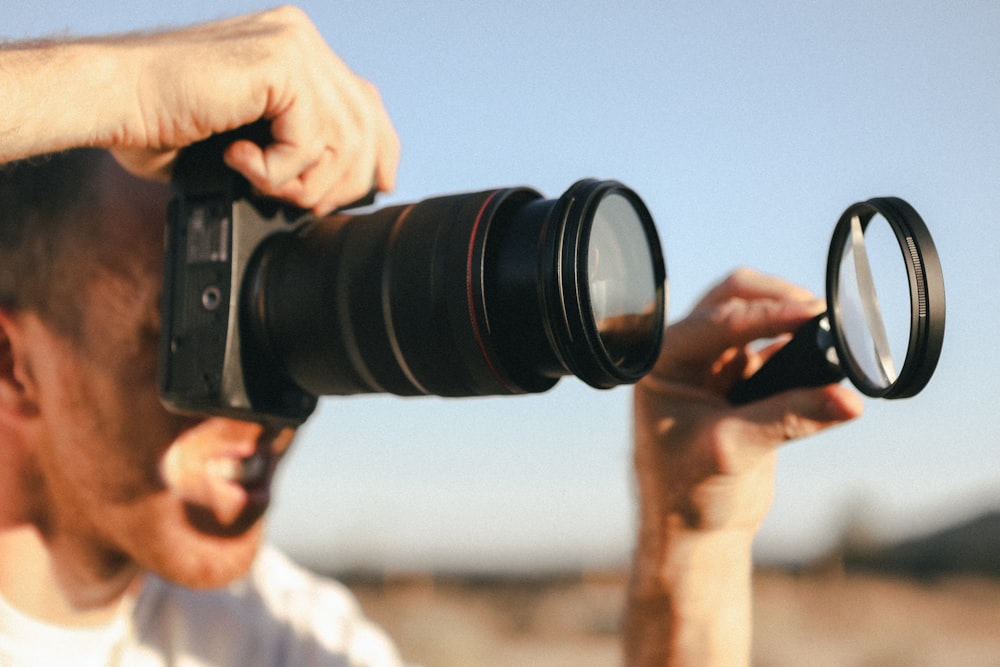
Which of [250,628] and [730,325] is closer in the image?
[730,325]

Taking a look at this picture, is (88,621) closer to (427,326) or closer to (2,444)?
(2,444)

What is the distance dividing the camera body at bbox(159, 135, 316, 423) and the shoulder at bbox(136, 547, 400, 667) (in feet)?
1.57

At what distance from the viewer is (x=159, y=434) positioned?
3.17ft

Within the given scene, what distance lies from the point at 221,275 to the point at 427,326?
200 mm

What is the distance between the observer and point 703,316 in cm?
89

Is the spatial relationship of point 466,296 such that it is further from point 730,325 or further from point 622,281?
point 730,325

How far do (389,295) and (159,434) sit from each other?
33 cm

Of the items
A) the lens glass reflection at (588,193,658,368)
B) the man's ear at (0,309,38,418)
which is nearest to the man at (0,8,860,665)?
the man's ear at (0,309,38,418)

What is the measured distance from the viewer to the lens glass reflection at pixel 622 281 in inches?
30.1

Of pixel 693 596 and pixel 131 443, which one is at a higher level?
pixel 131 443

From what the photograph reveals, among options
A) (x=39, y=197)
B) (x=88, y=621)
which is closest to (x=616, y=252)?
(x=39, y=197)

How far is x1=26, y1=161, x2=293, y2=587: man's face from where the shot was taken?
3.14 ft

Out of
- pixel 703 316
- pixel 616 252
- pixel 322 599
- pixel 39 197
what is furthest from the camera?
pixel 322 599

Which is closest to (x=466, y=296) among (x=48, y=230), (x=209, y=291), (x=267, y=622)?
(x=209, y=291)
